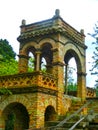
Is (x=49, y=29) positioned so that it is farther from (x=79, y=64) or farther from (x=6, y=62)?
(x=6, y=62)

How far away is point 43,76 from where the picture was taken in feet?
59.9

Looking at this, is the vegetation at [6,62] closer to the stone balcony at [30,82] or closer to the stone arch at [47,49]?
the stone balcony at [30,82]

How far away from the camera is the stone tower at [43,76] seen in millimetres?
17875

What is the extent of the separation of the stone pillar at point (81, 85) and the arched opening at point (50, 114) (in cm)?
292

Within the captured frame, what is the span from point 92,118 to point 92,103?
492 cm

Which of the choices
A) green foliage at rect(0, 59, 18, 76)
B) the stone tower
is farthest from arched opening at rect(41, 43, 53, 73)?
green foliage at rect(0, 59, 18, 76)

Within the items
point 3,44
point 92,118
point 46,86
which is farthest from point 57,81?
point 3,44

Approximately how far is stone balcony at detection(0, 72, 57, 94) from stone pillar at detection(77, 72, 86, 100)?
9.62 ft

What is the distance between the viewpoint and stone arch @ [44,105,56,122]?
1927 cm

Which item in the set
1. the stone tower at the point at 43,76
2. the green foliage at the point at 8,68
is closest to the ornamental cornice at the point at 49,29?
the stone tower at the point at 43,76

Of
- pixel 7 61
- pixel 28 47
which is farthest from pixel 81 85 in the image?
pixel 7 61

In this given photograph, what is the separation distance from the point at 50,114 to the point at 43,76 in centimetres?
258

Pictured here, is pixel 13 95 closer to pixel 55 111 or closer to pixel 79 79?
pixel 55 111

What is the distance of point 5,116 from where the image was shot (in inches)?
761
